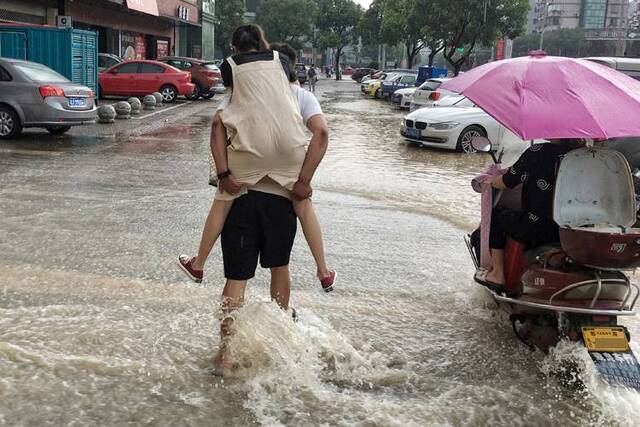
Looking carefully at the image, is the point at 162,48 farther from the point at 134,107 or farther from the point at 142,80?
the point at 134,107

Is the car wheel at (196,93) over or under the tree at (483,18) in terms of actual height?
under

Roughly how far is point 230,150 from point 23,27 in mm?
16259

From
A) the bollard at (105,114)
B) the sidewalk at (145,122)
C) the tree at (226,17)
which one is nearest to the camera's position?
the sidewalk at (145,122)

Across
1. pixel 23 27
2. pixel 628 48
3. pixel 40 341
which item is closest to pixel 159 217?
pixel 40 341

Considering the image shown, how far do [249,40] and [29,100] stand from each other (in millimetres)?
10213

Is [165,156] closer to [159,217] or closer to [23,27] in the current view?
[159,217]

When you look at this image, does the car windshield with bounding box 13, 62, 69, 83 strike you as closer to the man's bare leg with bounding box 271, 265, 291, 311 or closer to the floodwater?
the floodwater

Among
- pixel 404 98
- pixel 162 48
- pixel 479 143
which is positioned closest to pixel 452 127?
pixel 479 143

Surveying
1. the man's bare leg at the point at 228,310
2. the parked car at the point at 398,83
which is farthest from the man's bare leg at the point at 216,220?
the parked car at the point at 398,83

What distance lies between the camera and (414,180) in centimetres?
1055

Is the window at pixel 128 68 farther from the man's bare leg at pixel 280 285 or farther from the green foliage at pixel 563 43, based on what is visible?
the green foliage at pixel 563 43

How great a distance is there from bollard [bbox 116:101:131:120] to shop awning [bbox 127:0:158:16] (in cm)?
1076

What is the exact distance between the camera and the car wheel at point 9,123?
12531mm

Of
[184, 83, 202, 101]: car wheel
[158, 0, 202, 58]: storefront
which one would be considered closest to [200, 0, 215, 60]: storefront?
[158, 0, 202, 58]: storefront
